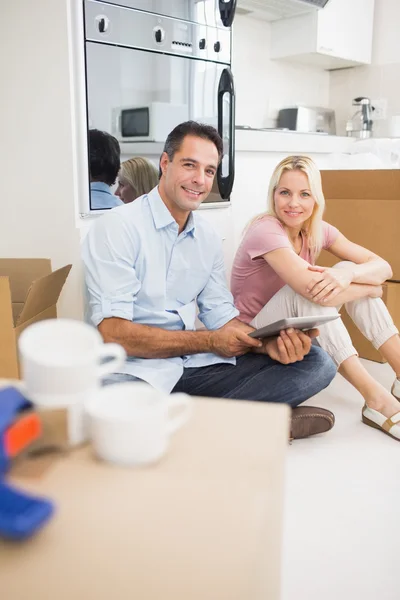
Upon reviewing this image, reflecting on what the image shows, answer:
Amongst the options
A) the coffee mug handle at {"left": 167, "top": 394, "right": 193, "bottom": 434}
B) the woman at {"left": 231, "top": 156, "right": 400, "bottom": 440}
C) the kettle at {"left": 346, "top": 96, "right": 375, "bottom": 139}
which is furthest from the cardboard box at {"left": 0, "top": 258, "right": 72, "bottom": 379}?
the kettle at {"left": 346, "top": 96, "right": 375, "bottom": 139}

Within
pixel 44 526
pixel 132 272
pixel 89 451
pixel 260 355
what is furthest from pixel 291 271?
pixel 44 526

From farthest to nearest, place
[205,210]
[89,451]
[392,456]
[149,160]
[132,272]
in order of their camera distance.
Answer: [205,210] → [149,160] → [392,456] → [132,272] → [89,451]

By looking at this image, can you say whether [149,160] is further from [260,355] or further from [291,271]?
[260,355]

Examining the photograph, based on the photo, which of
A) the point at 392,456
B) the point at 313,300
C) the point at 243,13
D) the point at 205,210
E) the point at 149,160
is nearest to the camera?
the point at 392,456

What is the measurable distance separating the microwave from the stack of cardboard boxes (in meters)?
0.73

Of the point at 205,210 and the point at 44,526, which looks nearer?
the point at 44,526

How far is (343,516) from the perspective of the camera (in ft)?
4.61

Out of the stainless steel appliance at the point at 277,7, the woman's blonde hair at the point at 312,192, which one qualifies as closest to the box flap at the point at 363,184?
the woman's blonde hair at the point at 312,192

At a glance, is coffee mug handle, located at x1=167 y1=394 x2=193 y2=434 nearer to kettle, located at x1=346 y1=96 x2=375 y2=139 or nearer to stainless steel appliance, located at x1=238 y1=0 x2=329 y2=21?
stainless steel appliance, located at x1=238 y1=0 x2=329 y2=21

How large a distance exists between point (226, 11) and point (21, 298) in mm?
1395

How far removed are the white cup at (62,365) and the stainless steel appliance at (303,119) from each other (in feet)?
10.9

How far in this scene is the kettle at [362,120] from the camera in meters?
3.82

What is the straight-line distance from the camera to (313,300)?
1.83 m

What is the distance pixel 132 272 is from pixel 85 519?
1.09 meters
